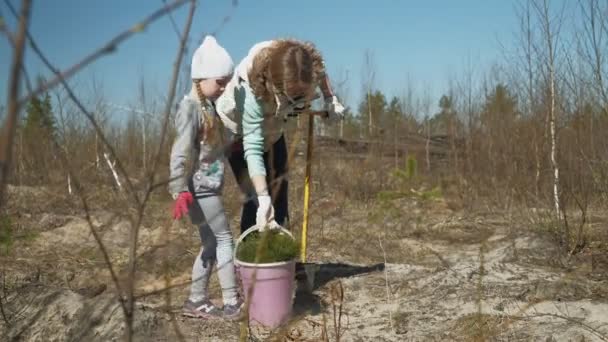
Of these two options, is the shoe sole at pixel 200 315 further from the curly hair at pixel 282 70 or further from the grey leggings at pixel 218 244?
the curly hair at pixel 282 70

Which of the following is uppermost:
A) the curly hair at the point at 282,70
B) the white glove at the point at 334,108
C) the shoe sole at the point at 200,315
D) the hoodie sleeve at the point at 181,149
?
the curly hair at the point at 282,70

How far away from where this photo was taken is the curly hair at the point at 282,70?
9.23 feet

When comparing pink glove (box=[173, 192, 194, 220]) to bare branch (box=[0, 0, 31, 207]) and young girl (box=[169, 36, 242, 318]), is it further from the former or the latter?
bare branch (box=[0, 0, 31, 207])

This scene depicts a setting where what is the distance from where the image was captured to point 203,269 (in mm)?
3076

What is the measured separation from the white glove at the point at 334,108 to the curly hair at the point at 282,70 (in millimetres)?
521

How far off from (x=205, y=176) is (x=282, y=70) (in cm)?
61

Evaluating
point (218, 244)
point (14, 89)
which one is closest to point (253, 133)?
point (218, 244)

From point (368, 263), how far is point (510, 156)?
2361 millimetres

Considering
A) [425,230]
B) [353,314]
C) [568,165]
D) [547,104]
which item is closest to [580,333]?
[353,314]

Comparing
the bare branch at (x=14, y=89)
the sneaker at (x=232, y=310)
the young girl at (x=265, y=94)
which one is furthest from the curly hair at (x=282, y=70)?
the bare branch at (x=14, y=89)

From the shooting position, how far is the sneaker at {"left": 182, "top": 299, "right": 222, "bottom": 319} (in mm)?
3070

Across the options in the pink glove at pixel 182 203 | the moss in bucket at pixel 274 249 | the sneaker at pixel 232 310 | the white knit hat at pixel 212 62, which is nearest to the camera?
the pink glove at pixel 182 203

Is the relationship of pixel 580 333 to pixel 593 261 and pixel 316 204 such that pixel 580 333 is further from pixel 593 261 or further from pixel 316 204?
pixel 316 204

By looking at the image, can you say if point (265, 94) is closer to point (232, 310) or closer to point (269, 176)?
point (269, 176)
